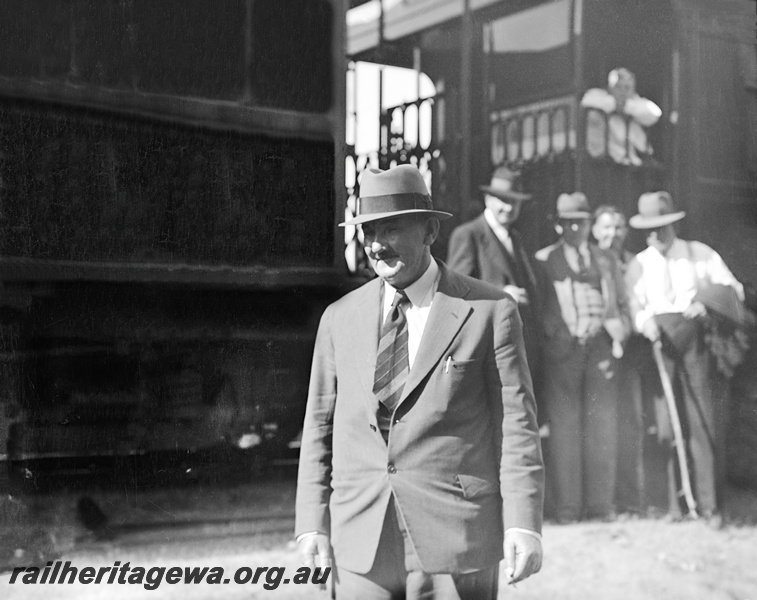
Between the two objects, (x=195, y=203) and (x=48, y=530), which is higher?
(x=195, y=203)

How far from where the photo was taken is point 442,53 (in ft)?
14.3

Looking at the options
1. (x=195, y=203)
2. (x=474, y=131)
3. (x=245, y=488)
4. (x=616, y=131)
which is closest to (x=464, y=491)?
(x=245, y=488)

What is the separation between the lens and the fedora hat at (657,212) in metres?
4.66

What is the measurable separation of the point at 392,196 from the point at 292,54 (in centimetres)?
118

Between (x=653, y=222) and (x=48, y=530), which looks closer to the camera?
(x=48, y=530)

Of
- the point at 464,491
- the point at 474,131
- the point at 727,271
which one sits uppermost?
the point at 474,131

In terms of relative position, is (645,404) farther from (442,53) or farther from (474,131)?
(442,53)

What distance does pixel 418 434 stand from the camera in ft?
9.85

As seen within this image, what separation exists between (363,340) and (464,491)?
0.59 metres

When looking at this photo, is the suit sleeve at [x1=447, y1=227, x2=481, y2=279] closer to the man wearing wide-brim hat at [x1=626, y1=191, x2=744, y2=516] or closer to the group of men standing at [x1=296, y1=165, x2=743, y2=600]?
the man wearing wide-brim hat at [x1=626, y1=191, x2=744, y2=516]

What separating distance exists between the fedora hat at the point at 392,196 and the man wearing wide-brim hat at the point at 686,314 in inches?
75.4

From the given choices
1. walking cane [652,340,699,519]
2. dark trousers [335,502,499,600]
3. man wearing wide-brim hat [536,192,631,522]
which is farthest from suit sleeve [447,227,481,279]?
dark trousers [335,502,499,600]

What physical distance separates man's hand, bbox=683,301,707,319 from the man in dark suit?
811 millimetres

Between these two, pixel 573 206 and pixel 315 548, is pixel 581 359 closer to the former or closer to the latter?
pixel 573 206
